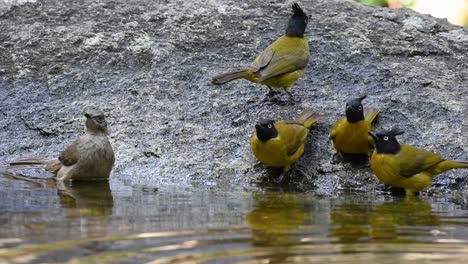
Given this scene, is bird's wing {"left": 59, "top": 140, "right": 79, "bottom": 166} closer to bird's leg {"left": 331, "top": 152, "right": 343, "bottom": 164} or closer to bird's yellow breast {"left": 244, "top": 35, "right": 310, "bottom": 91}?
bird's yellow breast {"left": 244, "top": 35, "right": 310, "bottom": 91}

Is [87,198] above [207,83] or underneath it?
underneath

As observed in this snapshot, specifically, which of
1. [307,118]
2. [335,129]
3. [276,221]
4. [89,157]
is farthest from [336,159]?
[276,221]

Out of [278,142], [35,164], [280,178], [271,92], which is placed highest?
[271,92]

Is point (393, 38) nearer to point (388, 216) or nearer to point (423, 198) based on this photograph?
point (423, 198)

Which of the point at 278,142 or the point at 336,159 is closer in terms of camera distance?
the point at 278,142

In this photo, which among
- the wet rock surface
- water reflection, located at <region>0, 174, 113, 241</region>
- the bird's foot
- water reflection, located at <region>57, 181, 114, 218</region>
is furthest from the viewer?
the wet rock surface

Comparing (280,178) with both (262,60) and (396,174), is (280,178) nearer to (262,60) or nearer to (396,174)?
(396,174)

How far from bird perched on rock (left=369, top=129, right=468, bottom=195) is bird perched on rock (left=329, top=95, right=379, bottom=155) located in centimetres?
17

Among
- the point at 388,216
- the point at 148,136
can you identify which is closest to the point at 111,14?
A: the point at 148,136

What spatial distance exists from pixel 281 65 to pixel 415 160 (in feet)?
4.44

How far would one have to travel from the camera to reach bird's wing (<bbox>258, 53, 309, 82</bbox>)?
644cm

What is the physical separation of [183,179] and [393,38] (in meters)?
2.33

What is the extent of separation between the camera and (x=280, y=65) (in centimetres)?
649

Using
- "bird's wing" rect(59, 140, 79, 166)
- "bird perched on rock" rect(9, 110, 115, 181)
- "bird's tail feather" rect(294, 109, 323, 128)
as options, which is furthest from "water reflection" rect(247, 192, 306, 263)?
"bird's wing" rect(59, 140, 79, 166)
